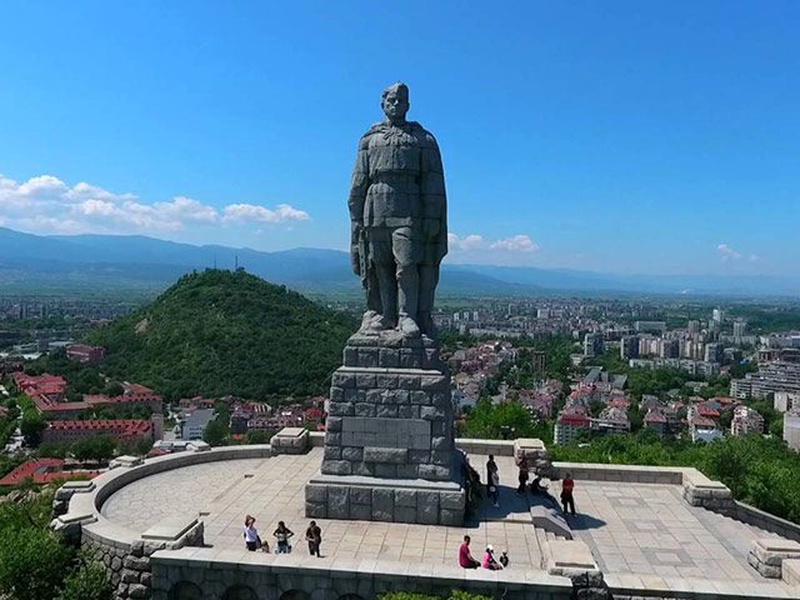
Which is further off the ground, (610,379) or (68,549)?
(68,549)

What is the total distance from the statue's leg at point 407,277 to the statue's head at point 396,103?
2039 mm

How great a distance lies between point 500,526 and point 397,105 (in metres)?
7.56

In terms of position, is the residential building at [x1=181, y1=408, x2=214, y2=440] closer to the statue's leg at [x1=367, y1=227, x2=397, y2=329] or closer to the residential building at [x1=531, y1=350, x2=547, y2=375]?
the statue's leg at [x1=367, y1=227, x2=397, y2=329]

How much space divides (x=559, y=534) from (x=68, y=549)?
26.0 ft

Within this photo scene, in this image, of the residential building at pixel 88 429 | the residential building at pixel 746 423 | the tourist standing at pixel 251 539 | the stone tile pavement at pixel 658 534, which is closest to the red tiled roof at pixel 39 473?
the residential building at pixel 88 429

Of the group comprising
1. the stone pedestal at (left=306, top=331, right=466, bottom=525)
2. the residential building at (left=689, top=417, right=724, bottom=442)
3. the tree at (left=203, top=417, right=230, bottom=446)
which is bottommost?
the residential building at (left=689, top=417, right=724, bottom=442)

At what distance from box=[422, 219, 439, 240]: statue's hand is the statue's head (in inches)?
74.4

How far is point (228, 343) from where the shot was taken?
66.2 meters

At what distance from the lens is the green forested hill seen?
6625 cm

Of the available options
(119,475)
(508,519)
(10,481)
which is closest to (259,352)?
(10,481)

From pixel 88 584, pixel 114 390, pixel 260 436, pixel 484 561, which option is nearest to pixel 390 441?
pixel 484 561

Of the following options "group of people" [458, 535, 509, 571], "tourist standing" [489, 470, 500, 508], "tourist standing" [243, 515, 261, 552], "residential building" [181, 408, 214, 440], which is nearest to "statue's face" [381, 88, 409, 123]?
"tourist standing" [489, 470, 500, 508]

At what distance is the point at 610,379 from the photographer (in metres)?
102

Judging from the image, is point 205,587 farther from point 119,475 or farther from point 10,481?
point 10,481
